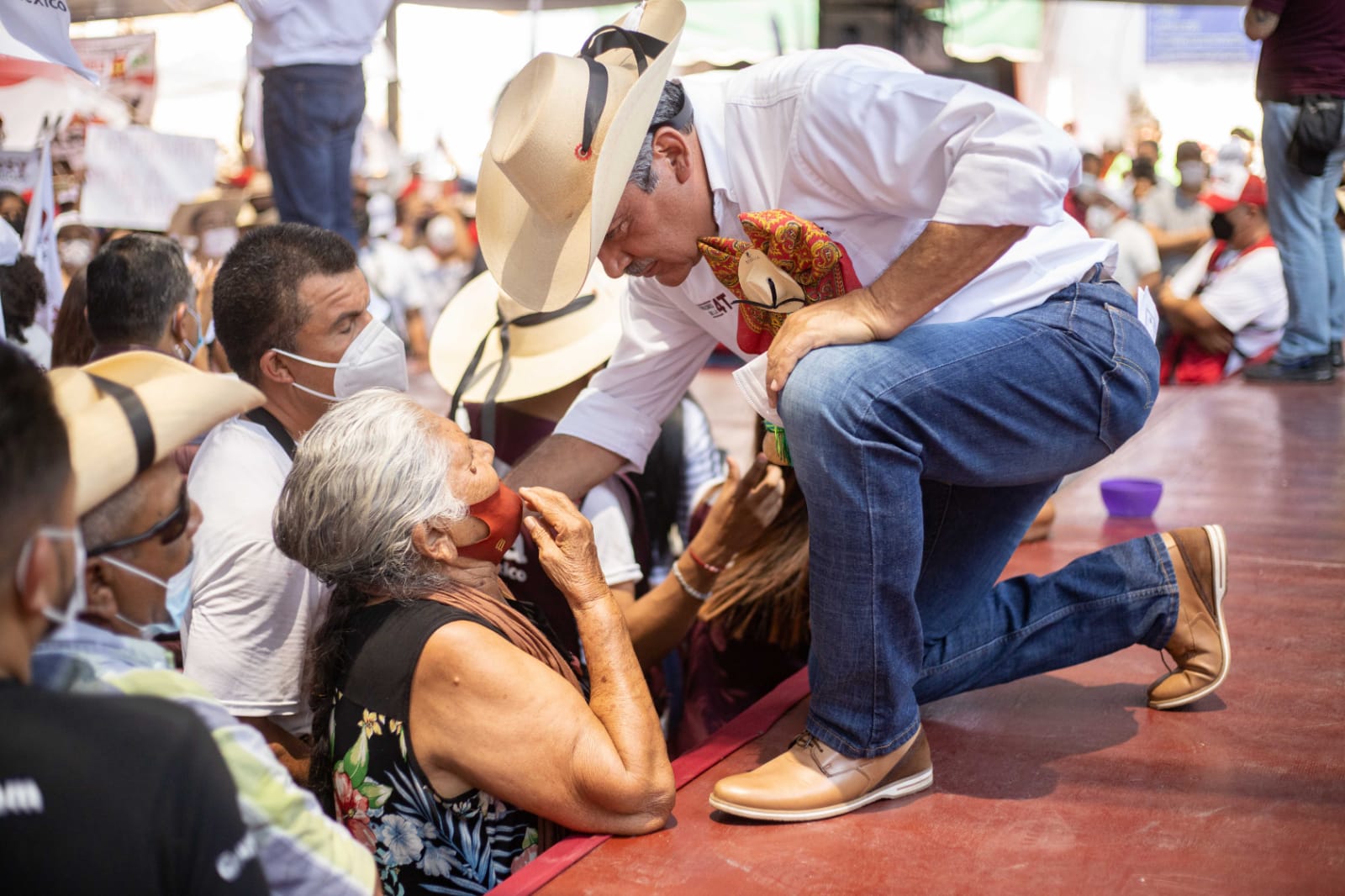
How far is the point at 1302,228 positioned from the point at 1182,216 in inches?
189

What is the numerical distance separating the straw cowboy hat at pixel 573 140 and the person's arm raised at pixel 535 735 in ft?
2.50

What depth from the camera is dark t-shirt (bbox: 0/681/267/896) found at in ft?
3.72

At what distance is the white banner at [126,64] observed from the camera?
4.58 meters

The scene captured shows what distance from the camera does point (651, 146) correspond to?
2289 mm

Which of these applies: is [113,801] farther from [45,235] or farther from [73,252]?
[73,252]

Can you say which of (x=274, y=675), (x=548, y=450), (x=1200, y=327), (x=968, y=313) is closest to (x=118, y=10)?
(x=548, y=450)

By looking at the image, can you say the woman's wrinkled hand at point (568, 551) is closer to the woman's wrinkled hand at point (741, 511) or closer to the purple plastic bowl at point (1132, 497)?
the woman's wrinkled hand at point (741, 511)

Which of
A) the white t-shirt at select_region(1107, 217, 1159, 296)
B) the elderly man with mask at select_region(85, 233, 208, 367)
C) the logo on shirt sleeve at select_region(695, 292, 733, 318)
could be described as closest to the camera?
the logo on shirt sleeve at select_region(695, 292, 733, 318)

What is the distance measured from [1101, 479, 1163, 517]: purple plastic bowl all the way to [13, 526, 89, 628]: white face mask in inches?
141

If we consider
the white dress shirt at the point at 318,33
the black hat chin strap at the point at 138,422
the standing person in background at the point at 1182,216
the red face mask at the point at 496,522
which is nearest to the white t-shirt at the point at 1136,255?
the standing person in background at the point at 1182,216

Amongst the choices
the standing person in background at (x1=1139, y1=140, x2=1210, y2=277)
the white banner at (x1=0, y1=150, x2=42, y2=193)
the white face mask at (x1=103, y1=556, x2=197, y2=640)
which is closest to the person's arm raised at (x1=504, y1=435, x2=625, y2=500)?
the white face mask at (x1=103, y1=556, x2=197, y2=640)

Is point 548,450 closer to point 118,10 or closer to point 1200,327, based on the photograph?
point 118,10

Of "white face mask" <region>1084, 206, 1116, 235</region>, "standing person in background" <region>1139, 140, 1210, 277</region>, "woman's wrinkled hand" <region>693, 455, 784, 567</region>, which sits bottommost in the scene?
"white face mask" <region>1084, 206, 1116, 235</region>

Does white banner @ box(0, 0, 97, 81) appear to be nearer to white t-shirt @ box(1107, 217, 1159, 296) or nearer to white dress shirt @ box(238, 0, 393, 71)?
white dress shirt @ box(238, 0, 393, 71)
